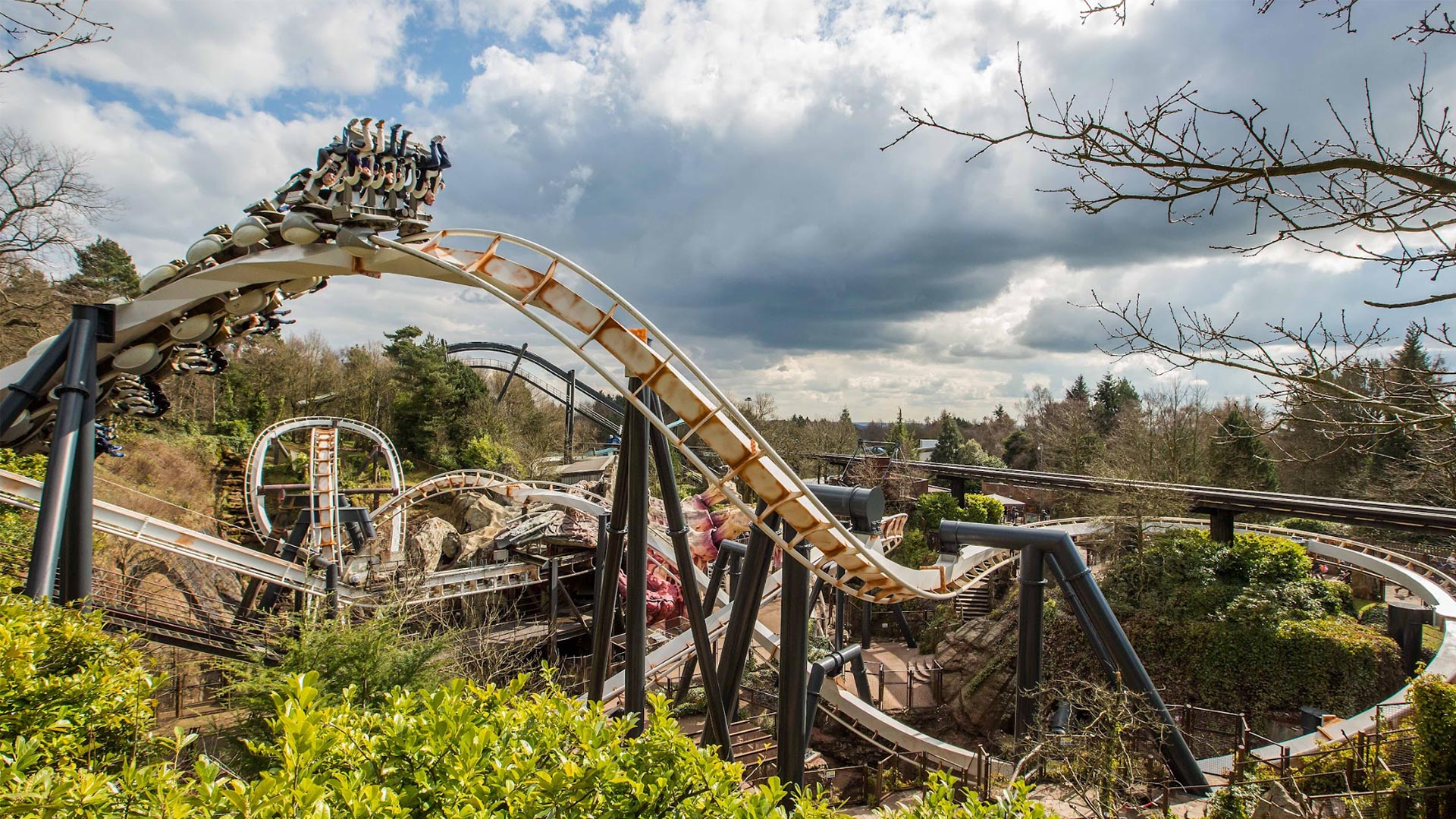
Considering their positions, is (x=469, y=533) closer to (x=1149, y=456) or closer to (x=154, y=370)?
(x=154, y=370)

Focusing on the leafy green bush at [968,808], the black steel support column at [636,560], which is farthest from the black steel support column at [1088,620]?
the leafy green bush at [968,808]

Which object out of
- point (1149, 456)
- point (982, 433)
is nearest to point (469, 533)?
point (1149, 456)

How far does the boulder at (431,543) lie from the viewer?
1941 centimetres

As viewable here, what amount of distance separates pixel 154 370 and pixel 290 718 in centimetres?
786

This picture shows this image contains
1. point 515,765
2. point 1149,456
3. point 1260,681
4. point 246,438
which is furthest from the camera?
point 246,438

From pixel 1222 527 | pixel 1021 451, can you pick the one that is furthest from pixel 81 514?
pixel 1021 451

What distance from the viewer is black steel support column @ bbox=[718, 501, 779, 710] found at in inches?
251

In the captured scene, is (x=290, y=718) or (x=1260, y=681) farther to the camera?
(x=1260, y=681)

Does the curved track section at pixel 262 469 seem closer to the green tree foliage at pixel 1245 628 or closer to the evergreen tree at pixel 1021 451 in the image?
the green tree foliage at pixel 1245 628

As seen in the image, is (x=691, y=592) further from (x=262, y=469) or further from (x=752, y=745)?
(x=262, y=469)

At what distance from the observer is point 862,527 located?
637 cm

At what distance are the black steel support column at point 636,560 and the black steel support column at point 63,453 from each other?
4.59 m

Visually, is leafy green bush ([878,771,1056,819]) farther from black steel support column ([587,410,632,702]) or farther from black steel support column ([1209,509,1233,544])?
black steel support column ([1209,509,1233,544])

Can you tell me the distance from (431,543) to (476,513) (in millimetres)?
3432
